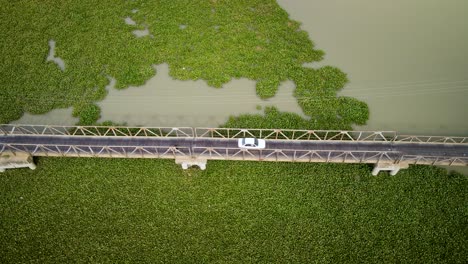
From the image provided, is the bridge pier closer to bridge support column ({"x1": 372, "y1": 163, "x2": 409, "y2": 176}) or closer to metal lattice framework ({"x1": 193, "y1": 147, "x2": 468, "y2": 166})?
metal lattice framework ({"x1": 193, "y1": 147, "x2": 468, "y2": 166})

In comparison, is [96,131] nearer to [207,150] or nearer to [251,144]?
[207,150]

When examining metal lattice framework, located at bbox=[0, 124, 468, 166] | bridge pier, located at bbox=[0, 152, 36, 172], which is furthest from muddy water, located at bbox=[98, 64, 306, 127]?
bridge pier, located at bbox=[0, 152, 36, 172]

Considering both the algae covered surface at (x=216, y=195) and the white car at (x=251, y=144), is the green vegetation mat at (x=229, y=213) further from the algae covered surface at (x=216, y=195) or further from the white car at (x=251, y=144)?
the white car at (x=251, y=144)

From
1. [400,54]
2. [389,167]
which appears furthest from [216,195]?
[400,54]

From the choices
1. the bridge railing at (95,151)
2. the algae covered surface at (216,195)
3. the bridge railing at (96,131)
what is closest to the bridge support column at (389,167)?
the algae covered surface at (216,195)

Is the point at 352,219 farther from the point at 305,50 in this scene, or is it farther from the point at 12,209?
the point at 12,209

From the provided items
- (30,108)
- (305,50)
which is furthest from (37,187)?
(305,50)
